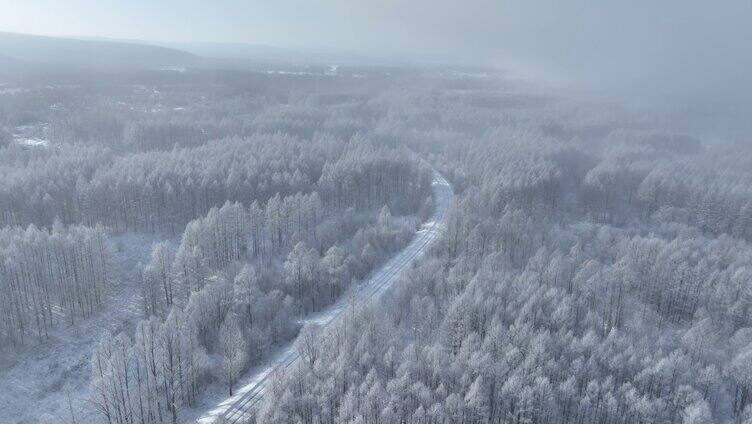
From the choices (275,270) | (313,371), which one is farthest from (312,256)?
(313,371)

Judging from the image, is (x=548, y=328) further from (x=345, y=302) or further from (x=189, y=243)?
(x=189, y=243)

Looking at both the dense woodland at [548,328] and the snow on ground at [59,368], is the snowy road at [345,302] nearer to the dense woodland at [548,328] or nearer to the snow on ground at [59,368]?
the dense woodland at [548,328]

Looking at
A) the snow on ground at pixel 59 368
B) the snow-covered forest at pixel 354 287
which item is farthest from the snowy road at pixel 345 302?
the snow on ground at pixel 59 368

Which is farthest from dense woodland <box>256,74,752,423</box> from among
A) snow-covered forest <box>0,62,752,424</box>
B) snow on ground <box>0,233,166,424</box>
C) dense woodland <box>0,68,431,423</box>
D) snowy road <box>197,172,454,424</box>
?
snow on ground <box>0,233,166,424</box>

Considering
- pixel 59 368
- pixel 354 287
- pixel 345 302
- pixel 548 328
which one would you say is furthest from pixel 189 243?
pixel 548 328

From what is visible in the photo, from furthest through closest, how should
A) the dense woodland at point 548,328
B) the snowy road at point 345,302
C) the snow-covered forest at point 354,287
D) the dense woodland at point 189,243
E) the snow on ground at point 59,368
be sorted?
the snow on ground at point 59,368 → the dense woodland at point 189,243 → the snowy road at point 345,302 → the snow-covered forest at point 354,287 → the dense woodland at point 548,328

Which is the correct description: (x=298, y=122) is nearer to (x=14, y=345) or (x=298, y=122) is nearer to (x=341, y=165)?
(x=341, y=165)
